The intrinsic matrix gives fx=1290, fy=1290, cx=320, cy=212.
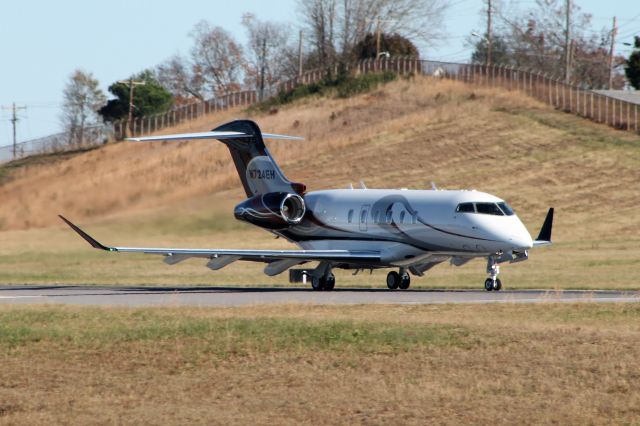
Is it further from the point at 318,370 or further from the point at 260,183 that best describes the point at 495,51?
the point at 318,370

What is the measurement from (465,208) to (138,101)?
99.3 metres

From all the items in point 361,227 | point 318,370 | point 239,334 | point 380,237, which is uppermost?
point 361,227

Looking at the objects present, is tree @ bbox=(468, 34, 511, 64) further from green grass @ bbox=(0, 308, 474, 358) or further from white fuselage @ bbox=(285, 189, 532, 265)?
green grass @ bbox=(0, 308, 474, 358)

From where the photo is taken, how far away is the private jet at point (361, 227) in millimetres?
37219

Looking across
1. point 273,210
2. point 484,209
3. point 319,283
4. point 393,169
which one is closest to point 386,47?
point 393,169

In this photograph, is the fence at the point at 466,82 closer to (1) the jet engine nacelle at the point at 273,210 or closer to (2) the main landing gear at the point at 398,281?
(1) the jet engine nacelle at the point at 273,210

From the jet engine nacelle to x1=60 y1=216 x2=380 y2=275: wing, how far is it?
82.5 inches

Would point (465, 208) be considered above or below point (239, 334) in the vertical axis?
above

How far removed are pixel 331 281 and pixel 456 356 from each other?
1786 cm

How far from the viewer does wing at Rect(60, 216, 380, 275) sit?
1469 inches

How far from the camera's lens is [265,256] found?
37.6m

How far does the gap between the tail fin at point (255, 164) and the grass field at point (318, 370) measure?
17013mm

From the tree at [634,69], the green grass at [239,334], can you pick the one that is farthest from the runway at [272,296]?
the tree at [634,69]

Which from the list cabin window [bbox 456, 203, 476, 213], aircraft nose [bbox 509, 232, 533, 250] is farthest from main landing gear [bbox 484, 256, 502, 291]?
cabin window [bbox 456, 203, 476, 213]
